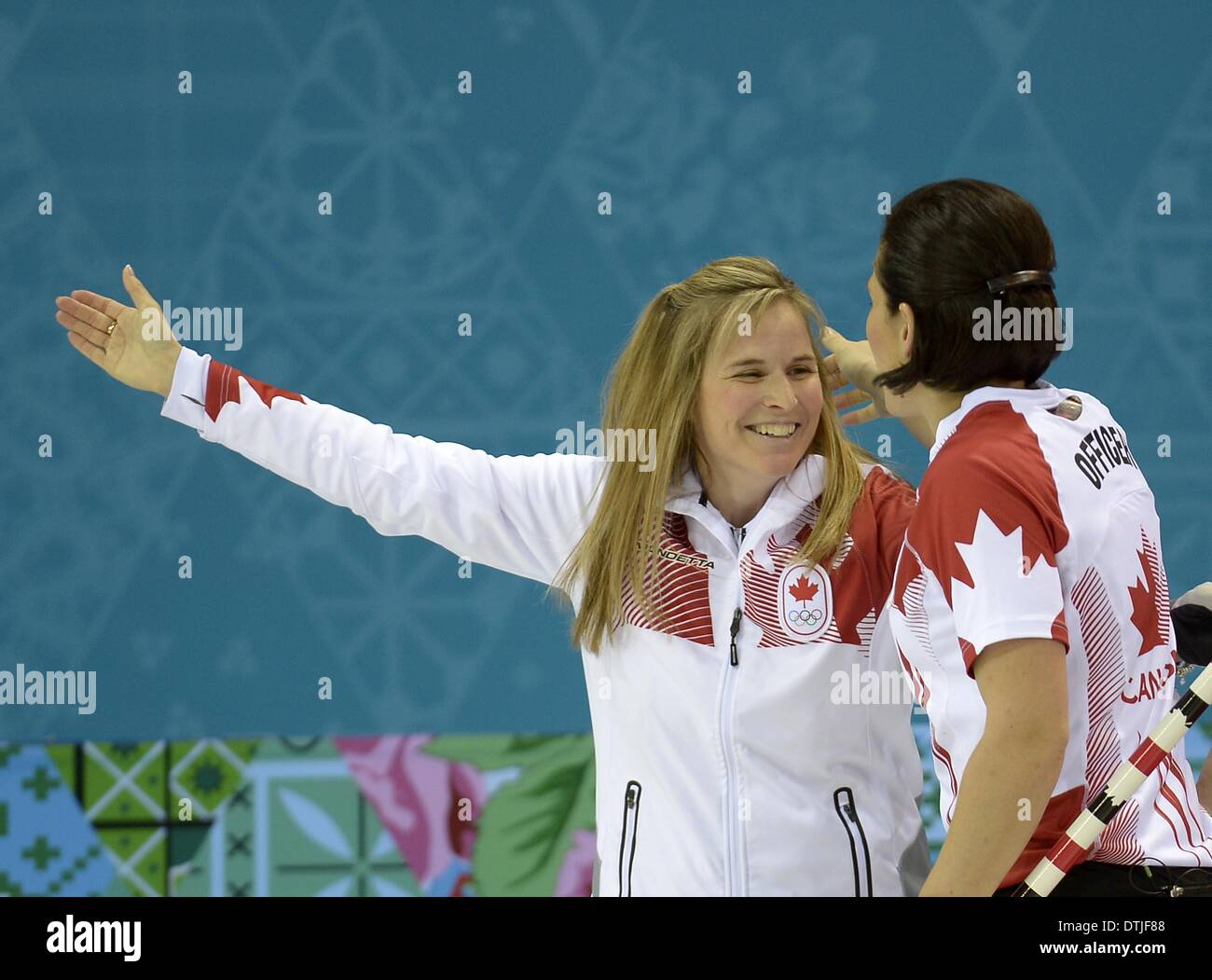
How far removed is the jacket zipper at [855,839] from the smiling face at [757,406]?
0.43 meters

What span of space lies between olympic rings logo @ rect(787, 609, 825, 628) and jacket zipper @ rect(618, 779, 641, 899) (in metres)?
0.33

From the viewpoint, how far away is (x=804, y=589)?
194cm

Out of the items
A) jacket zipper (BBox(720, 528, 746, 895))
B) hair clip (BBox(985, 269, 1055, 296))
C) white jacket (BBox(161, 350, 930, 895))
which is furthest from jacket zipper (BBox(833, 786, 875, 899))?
hair clip (BBox(985, 269, 1055, 296))

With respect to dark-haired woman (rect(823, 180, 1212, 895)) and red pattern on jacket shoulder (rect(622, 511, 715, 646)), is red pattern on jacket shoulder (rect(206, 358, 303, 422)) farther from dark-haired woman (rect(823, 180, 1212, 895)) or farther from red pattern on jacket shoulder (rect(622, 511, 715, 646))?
dark-haired woman (rect(823, 180, 1212, 895))

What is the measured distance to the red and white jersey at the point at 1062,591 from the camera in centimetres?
143

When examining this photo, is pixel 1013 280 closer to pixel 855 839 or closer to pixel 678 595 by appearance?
pixel 678 595

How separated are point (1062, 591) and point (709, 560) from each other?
2.17 feet

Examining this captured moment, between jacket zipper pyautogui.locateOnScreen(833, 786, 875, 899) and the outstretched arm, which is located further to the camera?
the outstretched arm

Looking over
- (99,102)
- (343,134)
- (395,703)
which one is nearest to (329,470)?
(395,703)

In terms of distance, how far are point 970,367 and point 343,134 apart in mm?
2850

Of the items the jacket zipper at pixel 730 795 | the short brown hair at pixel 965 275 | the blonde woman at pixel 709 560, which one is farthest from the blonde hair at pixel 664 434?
the short brown hair at pixel 965 275

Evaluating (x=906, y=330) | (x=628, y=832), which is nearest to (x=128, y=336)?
(x=628, y=832)

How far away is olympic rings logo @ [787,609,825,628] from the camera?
1.93 metres

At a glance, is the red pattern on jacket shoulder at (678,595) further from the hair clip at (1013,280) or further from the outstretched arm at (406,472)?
the hair clip at (1013,280)
